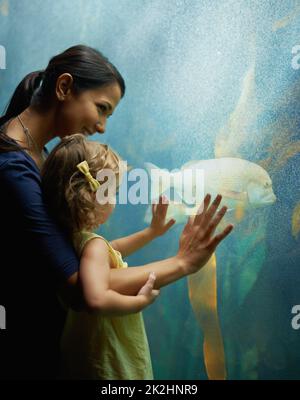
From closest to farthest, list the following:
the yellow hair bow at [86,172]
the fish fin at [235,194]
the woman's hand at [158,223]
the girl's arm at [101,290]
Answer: the girl's arm at [101,290] < the yellow hair bow at [86,172] < the woman's hand at [158,223] < the fish fin at [235,194]

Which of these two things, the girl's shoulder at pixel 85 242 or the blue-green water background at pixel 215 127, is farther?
the blue-green water background at pixel 215 127

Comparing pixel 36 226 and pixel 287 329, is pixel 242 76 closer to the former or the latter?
pixel 287 329

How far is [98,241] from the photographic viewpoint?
119cm

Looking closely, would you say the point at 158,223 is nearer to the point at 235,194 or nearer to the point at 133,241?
the point at 133,241

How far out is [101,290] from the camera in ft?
3.54

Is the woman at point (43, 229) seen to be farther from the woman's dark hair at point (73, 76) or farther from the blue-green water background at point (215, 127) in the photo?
the blue-green water background at point (215, 127)

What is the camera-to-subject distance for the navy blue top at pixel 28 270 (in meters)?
1.13

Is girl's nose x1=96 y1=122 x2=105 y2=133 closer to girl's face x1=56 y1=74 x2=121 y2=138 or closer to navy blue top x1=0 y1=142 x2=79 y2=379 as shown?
girl's face x1=56 y1=74 x2=121 y2=138

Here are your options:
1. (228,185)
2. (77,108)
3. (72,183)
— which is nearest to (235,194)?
(228,185)

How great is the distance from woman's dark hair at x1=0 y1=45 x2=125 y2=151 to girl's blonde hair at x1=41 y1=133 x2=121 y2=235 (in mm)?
260

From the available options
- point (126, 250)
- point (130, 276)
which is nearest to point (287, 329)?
point (126, 250)

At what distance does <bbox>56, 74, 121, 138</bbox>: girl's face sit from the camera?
1385 millimetres

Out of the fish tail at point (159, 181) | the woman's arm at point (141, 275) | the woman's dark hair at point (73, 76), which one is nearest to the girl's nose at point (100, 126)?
the woman's dark hair at point (73, 76)

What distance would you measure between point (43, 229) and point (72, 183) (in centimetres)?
15
